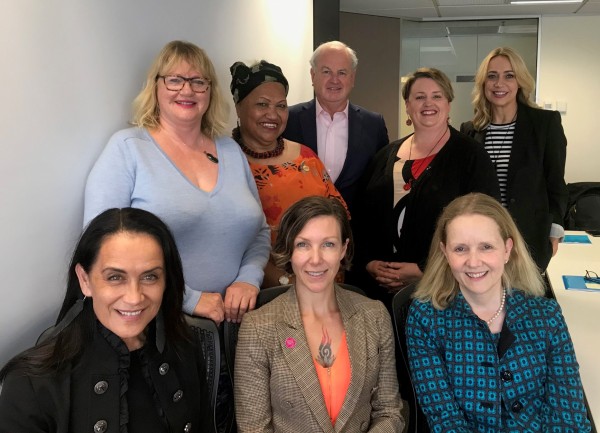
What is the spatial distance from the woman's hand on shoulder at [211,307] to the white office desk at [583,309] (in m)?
1.22

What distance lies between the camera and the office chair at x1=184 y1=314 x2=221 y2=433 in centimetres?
166

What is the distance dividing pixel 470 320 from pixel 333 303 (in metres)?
0.46

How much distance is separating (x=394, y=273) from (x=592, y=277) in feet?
4.91

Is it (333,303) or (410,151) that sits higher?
(410,151)

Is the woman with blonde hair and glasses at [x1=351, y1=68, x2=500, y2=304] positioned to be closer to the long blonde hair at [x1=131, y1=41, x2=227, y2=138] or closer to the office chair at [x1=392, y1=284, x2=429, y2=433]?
the office chair at [x1=392, y1=284, x2=429, y2=433]

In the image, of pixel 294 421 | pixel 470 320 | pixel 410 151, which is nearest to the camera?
pixel 294 421

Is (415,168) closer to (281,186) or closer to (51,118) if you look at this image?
(281,186)

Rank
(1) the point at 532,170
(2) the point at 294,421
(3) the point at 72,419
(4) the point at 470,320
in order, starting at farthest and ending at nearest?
(1) the point at 532,170
(4) the point at 470,320
(2) the point at 294,421
(3) the point at 72,419

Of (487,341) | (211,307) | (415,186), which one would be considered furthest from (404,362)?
(415,186)

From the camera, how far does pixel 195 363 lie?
1572 millimetres

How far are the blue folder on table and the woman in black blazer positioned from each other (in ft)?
0.95

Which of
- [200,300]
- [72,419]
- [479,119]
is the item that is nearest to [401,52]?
[479,119]

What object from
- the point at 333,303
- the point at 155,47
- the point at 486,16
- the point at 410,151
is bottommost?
the point at 333,303

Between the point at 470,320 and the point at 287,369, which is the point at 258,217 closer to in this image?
the point at 287,369
